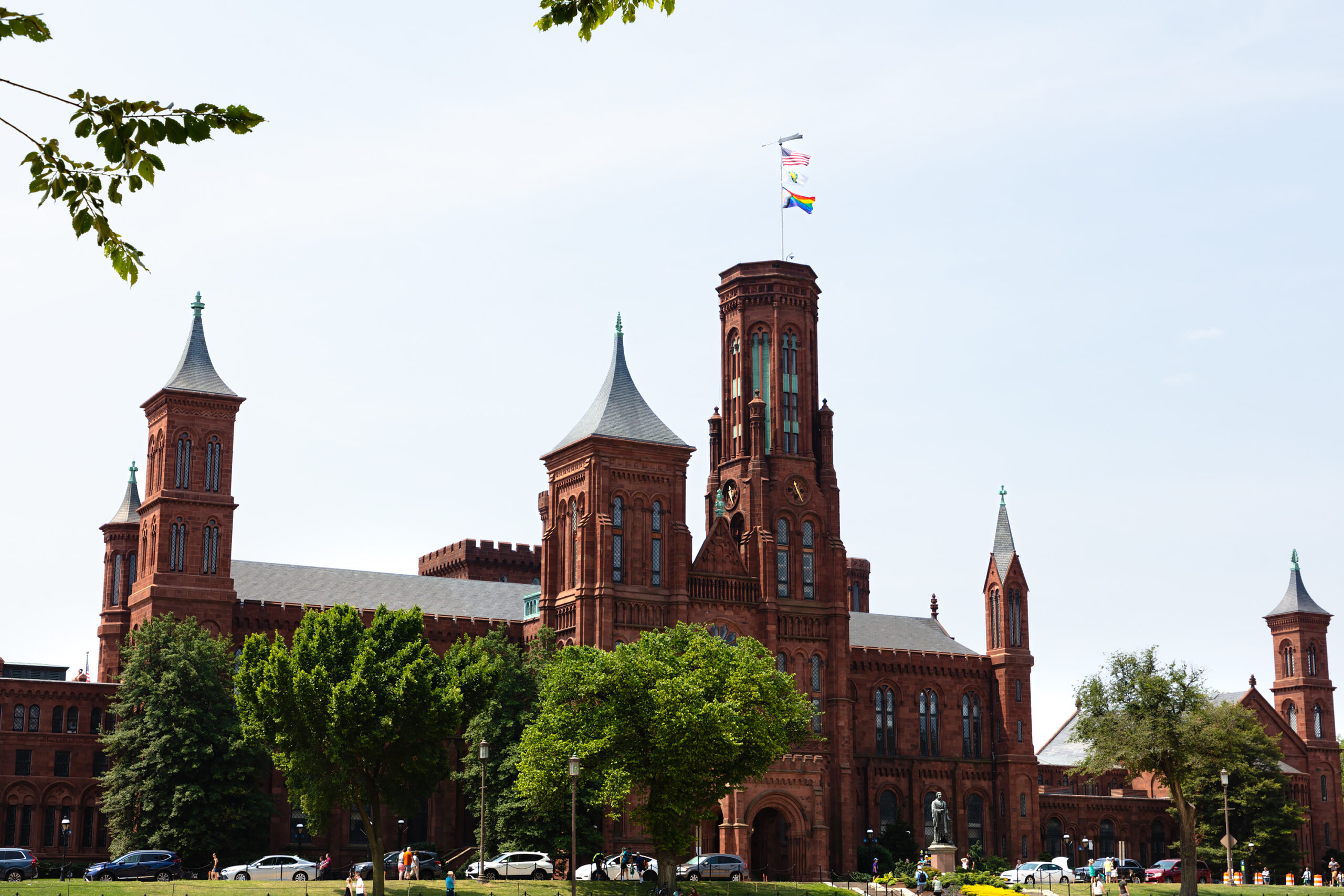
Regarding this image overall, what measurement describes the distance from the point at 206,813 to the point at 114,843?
5.57m

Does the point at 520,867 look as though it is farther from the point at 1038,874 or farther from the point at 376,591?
the point at 1038,874

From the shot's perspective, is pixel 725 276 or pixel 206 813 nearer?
pixel 206 813

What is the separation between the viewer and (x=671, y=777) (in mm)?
68312

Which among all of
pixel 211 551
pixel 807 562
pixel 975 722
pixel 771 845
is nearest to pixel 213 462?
pixel 211 551

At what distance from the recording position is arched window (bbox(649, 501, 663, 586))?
9219cm

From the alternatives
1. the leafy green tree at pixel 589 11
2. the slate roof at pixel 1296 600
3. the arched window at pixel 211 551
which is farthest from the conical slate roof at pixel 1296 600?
the leafy green tree at pixel 589 11

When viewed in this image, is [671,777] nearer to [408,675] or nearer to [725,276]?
[408,675]

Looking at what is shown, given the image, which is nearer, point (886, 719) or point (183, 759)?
point (183, 759)

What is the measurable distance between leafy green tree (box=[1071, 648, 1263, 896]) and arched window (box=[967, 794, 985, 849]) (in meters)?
22.5

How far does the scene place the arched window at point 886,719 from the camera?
358 ft

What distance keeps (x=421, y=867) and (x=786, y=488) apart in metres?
34.5

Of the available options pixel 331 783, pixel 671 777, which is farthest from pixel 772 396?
pixel 331 783

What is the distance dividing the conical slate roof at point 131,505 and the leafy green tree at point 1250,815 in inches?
2788

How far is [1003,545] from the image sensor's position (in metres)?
114
